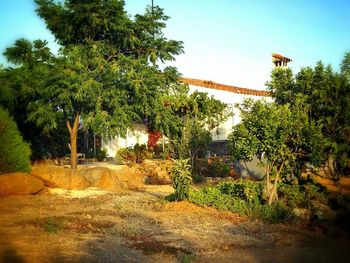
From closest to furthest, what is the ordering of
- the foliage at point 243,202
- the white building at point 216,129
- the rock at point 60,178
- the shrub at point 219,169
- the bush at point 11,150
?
the foliage at point 243,202 < the bush at point 11,150 < the rock at point 60,178 < the shrub at point 219,169 < the white building at point 216,129

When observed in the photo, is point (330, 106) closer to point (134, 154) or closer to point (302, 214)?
point (302, 214)

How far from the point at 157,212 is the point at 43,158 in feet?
56.0

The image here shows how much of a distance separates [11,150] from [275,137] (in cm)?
1151

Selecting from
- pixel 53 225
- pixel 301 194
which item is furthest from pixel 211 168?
pixel 53 225

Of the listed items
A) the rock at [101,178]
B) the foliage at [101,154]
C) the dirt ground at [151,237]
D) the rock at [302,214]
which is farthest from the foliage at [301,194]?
the foliage at [101,154]

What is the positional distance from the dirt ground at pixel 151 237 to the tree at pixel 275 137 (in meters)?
1.96

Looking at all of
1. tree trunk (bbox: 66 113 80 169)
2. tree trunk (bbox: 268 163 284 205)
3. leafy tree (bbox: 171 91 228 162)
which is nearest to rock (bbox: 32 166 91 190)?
tree trunk (bbox: 66 113 80 169)

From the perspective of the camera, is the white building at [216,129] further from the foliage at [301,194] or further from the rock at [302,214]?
the rock at [302,214]

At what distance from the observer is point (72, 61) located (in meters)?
21.0

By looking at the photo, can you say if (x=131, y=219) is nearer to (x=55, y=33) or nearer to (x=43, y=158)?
(x=55, y=33)

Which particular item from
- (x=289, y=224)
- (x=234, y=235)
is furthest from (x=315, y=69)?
(x=234, y=235)

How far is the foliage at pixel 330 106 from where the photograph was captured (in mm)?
12094

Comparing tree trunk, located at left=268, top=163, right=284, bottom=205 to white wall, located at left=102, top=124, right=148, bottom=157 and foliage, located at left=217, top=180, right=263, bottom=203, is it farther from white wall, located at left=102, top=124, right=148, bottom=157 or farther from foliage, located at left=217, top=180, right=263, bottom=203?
white wall, located at left=102, top=124, right=148, bottom=157

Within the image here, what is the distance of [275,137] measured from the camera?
1157 cm
